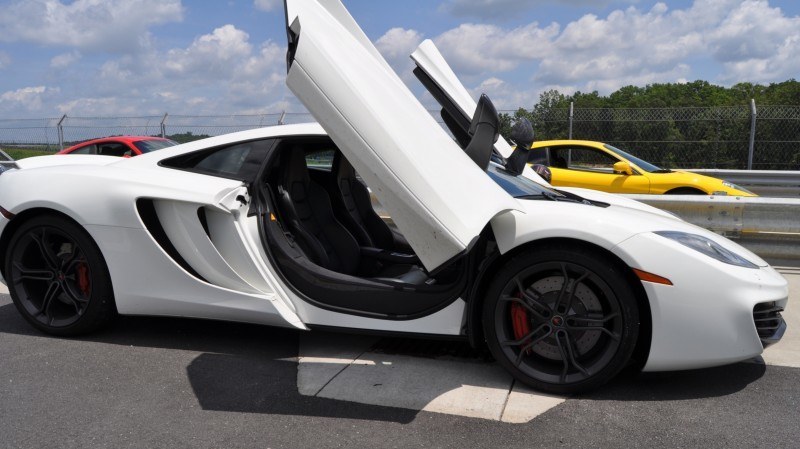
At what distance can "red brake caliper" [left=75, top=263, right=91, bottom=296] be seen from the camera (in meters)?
3.97

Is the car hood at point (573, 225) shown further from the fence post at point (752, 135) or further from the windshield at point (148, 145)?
the fence post at point (752, 135)

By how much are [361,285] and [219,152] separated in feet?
4.01

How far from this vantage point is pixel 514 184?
11.9 ft

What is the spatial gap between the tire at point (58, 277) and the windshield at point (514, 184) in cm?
237

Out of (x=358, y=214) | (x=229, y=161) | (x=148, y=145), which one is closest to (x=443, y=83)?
(x=358, y=214)

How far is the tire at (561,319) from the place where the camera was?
3.01 meters

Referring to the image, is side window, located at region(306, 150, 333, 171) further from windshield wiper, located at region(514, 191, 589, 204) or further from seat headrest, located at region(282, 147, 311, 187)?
windshield wiper, located at region(514, 191, 589, 204)

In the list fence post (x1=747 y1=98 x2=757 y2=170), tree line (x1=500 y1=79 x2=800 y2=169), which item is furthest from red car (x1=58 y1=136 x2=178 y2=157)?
fence post (x1=747 y1=98 x2=757 y2=170)

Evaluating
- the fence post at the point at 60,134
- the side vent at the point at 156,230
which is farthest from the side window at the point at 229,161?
the fence post at the point at 60,134

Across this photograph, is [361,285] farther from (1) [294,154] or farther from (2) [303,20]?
(2) [303,20]

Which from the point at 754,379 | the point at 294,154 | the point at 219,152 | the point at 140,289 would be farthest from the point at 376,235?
the point at 754,379

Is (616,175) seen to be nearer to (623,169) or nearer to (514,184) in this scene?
(623,169)

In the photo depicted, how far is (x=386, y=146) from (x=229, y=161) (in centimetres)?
143

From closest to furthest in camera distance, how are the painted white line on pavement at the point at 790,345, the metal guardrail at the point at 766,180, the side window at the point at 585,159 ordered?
1. the painted white line on pavement at the point at 790,345
2. the side window at the point at 585,159
3. the metal guardrail at the point at 766,180
